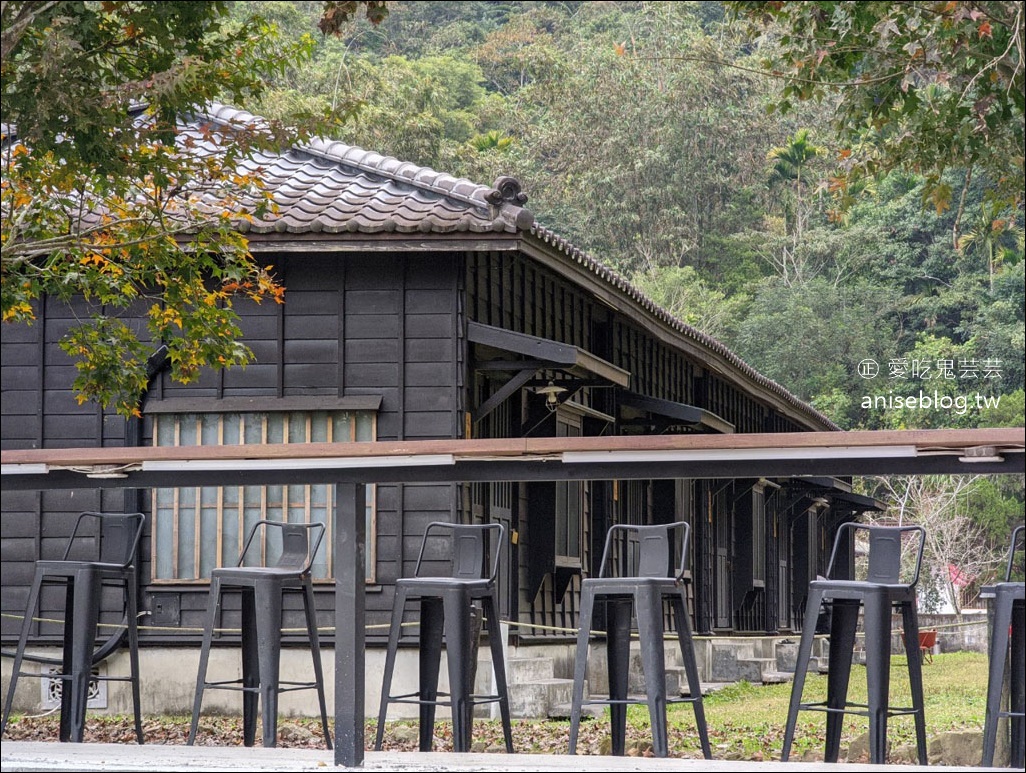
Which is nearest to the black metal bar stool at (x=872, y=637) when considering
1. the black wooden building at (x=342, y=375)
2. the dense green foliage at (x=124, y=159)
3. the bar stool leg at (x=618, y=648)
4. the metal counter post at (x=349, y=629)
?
the bar stool leg at (x=618, y=648)

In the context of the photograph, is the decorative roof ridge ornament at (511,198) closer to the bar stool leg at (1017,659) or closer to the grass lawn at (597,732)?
the grass lawn at (597,732)

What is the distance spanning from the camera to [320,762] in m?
5.55

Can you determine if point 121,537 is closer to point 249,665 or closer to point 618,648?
point 249,665

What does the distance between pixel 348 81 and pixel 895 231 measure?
15.7 metres

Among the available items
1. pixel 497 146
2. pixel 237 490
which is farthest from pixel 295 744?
pixel 497 146

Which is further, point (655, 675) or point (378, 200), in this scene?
point (378, 200)

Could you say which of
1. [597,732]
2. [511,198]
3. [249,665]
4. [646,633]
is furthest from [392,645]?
[511,198]

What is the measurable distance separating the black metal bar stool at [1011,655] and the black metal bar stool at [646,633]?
1.23m

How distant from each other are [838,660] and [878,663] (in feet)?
1.40

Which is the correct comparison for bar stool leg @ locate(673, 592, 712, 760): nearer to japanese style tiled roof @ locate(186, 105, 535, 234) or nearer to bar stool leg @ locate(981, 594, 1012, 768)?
bar stool leg @ locate(981, 594, 1012, 768)

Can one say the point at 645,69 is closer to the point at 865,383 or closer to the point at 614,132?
the point at 614,132

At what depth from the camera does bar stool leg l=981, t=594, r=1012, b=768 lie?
249 inches

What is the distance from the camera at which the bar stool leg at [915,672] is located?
700 centimetres

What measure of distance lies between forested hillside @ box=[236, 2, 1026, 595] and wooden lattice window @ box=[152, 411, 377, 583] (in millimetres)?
22081
